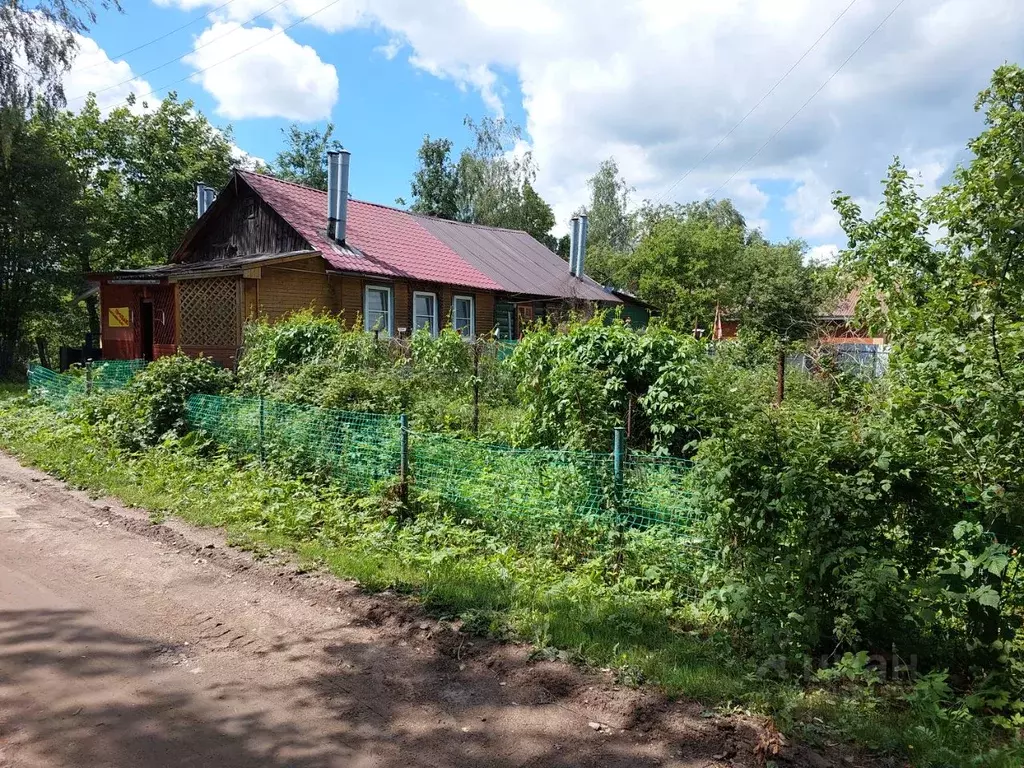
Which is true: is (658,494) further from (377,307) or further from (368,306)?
(377,307)

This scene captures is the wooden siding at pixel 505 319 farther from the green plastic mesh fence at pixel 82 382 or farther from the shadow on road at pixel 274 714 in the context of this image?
the shadow on road at pixel 274 714

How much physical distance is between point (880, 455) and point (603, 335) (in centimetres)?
397

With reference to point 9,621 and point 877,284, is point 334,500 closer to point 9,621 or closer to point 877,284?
point 9,621

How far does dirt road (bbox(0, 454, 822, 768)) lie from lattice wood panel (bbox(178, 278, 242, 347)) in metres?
11.3

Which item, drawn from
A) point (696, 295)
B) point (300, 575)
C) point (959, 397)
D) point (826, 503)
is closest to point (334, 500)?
point (300, 575)

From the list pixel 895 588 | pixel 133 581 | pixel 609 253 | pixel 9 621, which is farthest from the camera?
pixel 609 253

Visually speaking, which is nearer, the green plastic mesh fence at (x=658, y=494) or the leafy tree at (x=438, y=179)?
the green plastic mesh fence at (x=658, y=494)

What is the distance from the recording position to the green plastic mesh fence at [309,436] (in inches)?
288

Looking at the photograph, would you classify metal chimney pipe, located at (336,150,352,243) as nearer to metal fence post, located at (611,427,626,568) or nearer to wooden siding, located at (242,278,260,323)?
wooden siding, located at (242,278,260,323)

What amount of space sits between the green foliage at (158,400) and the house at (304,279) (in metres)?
5.30

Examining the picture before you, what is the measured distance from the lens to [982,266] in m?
4.87

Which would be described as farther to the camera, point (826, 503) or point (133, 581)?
point (133, 581)

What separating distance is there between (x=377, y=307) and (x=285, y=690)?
54.4 ft

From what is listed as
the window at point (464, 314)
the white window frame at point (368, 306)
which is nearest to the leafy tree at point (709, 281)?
the window at point (464, 314)
